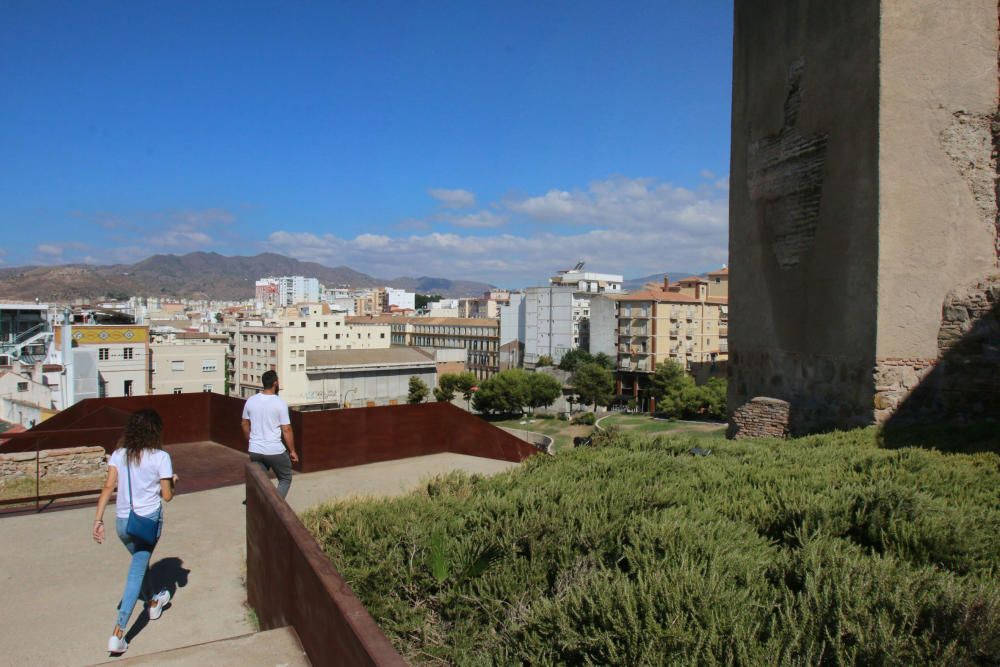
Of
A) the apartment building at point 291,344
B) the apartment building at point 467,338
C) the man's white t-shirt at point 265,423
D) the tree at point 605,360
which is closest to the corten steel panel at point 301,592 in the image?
the man's white t-shirt at point 265,423

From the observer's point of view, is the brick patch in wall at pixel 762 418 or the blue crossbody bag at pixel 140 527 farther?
the brick patch in wall at pixel 762 418

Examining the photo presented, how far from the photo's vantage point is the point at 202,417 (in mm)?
10953

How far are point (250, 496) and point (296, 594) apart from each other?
1.54 m

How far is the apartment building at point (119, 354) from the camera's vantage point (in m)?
51.2

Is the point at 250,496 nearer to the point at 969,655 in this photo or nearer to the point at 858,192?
the point at 969,655

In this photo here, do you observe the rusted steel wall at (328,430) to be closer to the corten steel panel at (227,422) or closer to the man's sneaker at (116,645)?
the corten steel panel at (227,422)

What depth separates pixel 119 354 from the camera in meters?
52.7

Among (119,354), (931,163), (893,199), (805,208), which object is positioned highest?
(931,163)

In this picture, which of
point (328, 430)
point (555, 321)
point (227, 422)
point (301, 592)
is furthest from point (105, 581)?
point (555, 321)

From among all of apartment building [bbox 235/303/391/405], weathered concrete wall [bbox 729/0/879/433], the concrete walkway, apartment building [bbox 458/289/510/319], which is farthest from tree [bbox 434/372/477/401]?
apartment building [bbox 458/289/510/319]

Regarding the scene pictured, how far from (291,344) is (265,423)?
2937 inches

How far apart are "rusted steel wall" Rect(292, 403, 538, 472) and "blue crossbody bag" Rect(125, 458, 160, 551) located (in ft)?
13.4

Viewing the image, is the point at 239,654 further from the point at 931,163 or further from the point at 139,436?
the point at 931,163

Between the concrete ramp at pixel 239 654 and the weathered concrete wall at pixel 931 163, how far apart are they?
319 inches
